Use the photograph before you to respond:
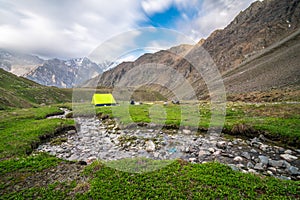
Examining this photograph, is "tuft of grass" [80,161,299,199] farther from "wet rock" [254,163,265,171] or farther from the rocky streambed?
"wet rock" [254,163,265,171]

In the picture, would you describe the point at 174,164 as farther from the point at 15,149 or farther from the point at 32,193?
the point at 15,149

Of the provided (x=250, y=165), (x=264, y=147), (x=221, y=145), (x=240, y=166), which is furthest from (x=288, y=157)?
(x=221, y=145)

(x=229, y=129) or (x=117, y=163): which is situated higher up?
(x=229, y=129)

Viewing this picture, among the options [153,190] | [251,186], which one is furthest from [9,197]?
[251,186]

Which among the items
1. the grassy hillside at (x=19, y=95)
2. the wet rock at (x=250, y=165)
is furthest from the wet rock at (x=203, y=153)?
the grassy hillside at (x=19, y=95)

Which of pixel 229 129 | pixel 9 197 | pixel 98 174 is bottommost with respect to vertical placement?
pixel 9 197

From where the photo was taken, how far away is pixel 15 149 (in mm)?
9852

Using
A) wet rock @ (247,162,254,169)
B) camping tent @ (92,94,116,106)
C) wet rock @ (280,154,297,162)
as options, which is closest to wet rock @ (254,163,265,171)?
wet rock @ (247,162,254,169)

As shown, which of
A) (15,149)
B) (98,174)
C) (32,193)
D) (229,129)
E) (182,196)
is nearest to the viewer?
(182,196)

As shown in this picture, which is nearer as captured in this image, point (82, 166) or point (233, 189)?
point (233, 189)

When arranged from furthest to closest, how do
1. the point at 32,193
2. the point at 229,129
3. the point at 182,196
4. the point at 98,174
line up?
1. the point at 229,129
2. the point at 98,174
3. the point at 32,193
4. the point at 182,196

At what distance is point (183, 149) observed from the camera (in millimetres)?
10047

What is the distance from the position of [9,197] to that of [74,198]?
257 centimetres

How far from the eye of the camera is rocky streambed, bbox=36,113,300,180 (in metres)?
7.74
